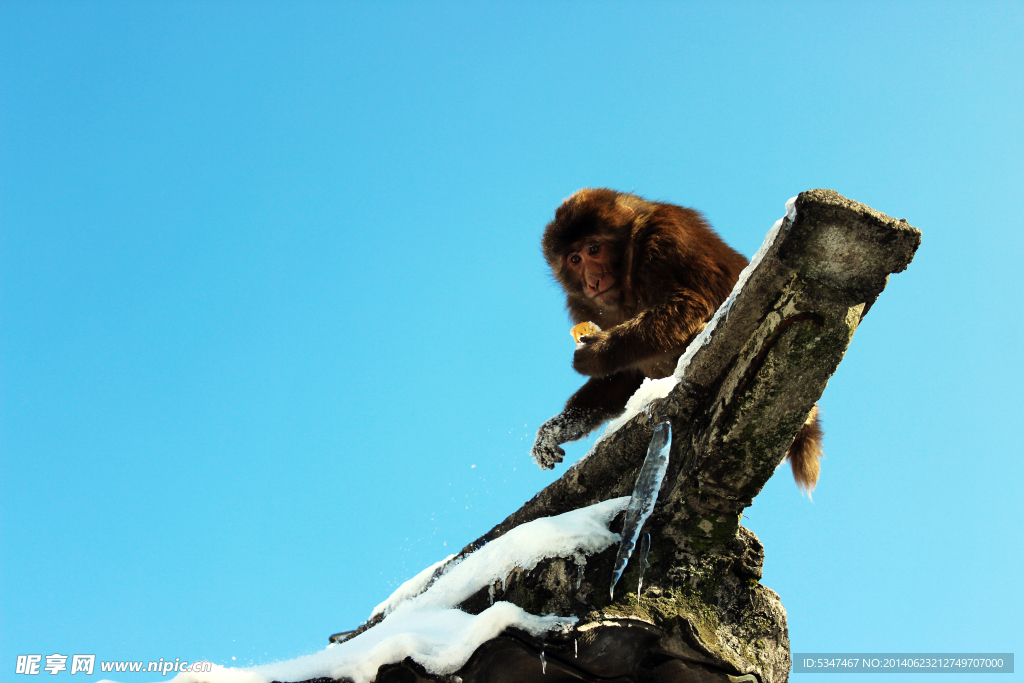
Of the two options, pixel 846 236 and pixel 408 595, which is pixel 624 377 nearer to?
pixel 408 595

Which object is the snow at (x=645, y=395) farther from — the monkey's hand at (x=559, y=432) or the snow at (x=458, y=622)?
the monkey's hand at (x=559, y=432)

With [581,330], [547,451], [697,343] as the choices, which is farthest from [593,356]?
[697,343]

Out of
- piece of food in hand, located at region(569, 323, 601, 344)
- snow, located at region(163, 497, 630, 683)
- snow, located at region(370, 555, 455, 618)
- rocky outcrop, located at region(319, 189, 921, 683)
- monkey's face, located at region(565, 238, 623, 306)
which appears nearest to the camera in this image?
rocky outcrop, located at region(319, 189, 921, 683)

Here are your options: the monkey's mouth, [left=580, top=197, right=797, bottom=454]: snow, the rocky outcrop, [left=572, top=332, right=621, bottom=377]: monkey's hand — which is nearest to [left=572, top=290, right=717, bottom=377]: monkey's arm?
[left=572, top=332, right=621, bottom=377]: monkey's hand

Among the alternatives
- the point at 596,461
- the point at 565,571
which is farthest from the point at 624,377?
the point at 565,571

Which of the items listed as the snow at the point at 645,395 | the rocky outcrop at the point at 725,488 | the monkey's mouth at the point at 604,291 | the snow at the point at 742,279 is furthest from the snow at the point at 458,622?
the monkey's mouth at the point at 604,291

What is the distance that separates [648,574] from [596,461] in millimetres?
678

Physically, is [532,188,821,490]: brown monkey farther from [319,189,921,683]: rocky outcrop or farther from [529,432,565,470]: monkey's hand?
[319,189,921,683]: rocky outcrop

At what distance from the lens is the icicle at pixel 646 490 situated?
2.59 metres

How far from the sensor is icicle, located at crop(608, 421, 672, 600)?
8.50ft

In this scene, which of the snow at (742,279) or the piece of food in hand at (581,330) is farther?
the piece of food in hand at (581,330)

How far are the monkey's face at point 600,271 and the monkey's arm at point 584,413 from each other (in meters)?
0.55

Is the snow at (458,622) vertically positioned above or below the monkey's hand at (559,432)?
below

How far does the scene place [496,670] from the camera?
246 cm
